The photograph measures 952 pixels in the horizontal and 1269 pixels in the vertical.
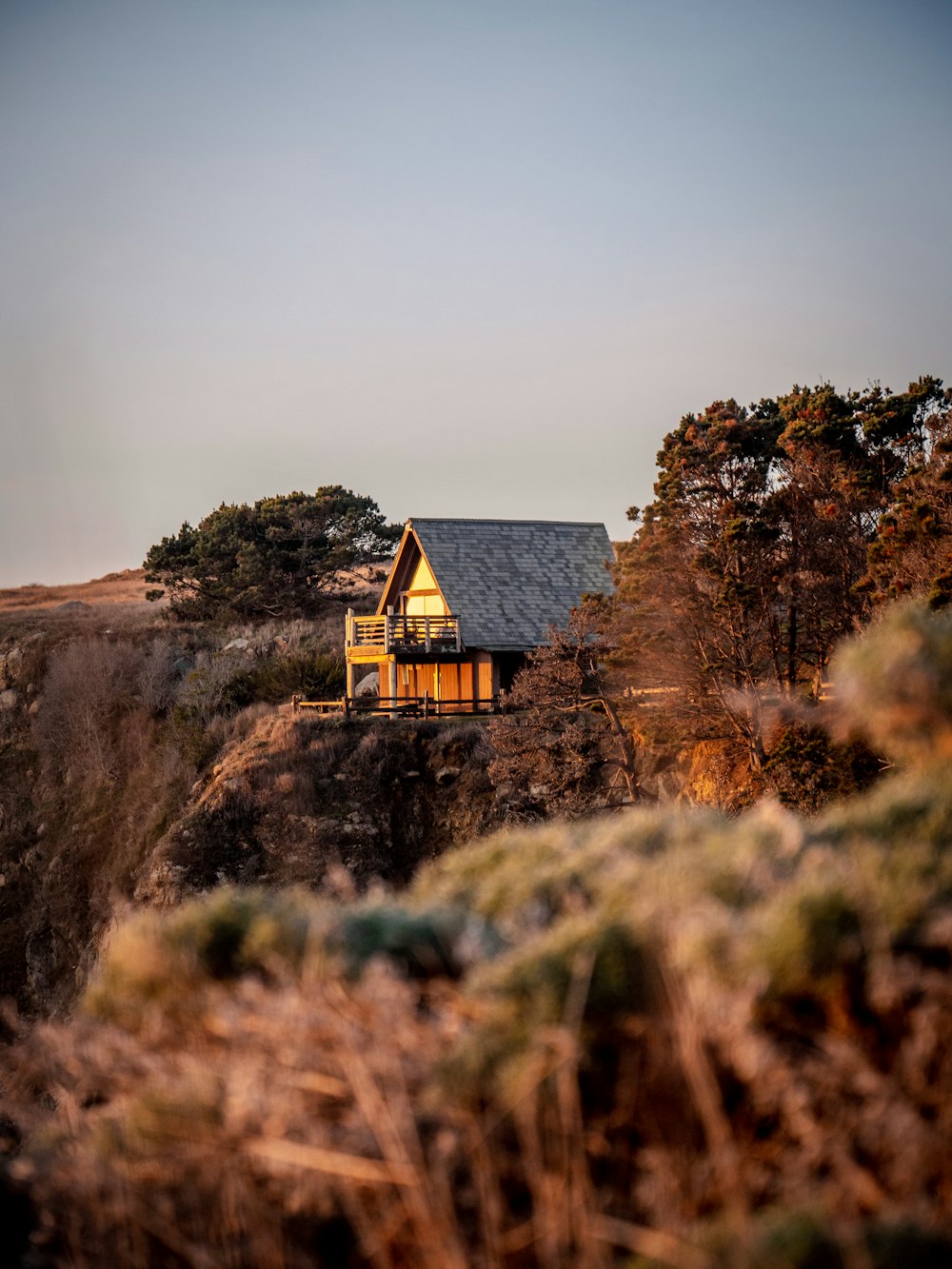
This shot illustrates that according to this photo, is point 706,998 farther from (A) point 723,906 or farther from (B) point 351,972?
(B) point 351,972

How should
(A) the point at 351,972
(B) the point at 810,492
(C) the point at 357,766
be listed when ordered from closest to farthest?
(A) the point at 351,972 → (B) the point at 810,492 → (C) the point at 357,766

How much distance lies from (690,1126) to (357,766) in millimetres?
27766

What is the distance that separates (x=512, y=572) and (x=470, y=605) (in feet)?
8.03

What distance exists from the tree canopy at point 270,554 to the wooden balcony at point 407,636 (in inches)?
643

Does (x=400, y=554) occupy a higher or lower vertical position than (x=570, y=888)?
higher

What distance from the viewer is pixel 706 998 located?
566 centimetres

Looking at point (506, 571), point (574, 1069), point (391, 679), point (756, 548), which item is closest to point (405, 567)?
point (506, 571)

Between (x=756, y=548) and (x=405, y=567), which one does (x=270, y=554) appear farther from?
(x=756, y=548)

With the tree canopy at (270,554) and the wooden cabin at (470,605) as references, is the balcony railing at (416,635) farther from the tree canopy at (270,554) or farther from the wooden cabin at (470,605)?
the tree canopy at (270,554)

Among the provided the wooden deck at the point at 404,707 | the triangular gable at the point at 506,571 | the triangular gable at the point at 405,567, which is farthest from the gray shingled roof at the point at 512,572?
the wooden deck at the point at 404,707

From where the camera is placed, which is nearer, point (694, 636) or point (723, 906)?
point (723, 906)

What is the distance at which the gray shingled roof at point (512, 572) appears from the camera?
3903cm

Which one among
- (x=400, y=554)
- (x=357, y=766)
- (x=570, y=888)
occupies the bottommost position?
(x=357, y=766)

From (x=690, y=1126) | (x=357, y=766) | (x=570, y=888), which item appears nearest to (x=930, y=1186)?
(x=690, y=1126)
